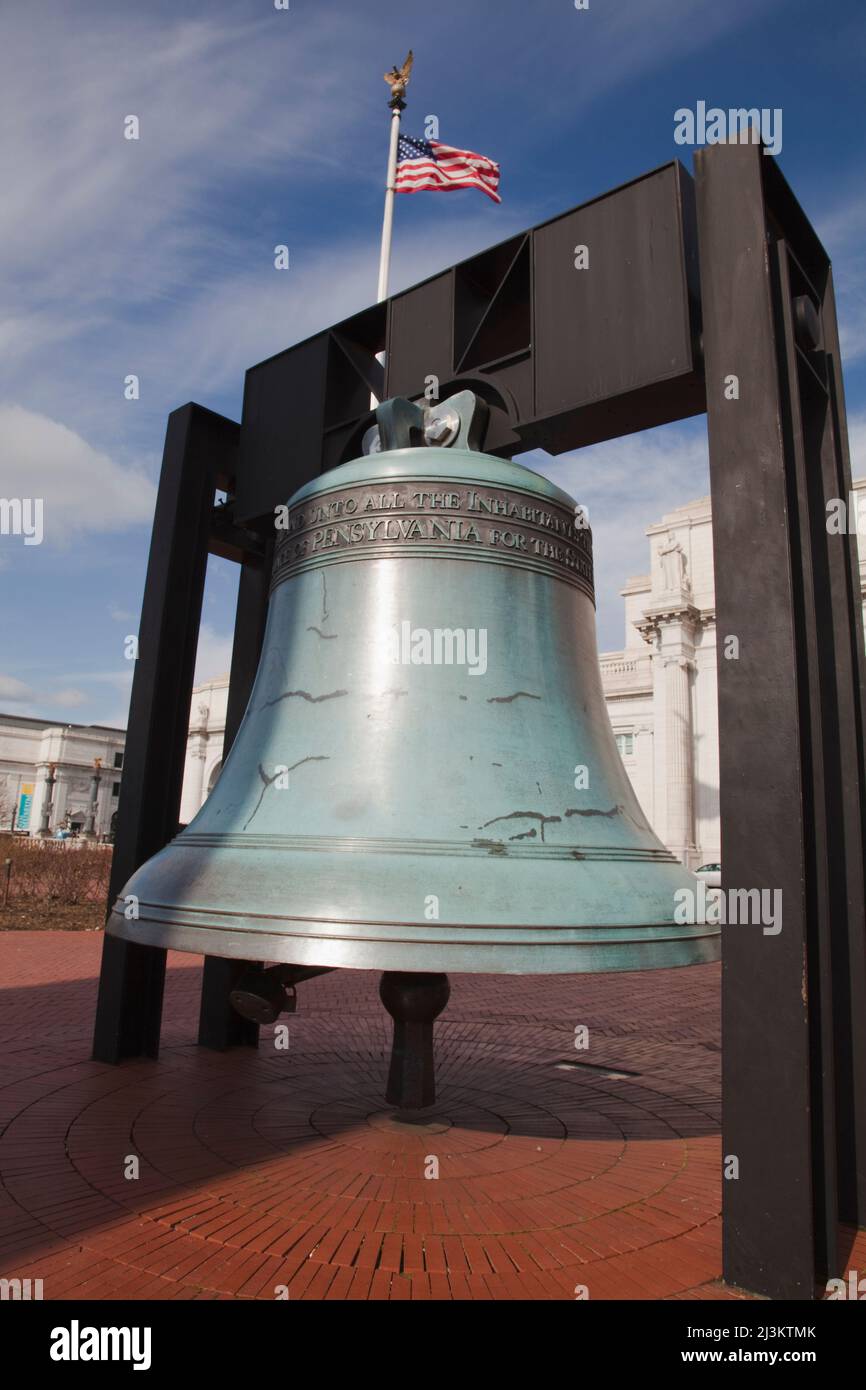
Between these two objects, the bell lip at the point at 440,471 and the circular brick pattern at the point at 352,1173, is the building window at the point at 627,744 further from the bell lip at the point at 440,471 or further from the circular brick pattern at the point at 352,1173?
the bell lip at the point at 440,471

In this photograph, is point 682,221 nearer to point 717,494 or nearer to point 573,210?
point 573,210

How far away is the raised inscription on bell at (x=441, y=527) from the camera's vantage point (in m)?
2.94

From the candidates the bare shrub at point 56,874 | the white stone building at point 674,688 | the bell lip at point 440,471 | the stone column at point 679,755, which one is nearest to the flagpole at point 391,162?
the bell lip at point 440,471

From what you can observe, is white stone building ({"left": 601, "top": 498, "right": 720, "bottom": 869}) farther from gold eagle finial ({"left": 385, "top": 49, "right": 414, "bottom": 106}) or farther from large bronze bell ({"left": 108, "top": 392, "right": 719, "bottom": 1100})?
large bronze bell ({"left": 108, "top": 392, "right": 719, "bottom": 1100})

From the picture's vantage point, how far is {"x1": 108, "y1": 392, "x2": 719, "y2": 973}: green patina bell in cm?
216

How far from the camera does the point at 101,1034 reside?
15.5 feet

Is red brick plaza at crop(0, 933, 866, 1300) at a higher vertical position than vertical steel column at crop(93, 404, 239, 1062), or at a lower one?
lower

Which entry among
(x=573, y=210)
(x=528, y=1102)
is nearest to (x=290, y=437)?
(x=573, y=210)

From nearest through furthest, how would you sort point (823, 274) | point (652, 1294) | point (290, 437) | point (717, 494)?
1. point (652, 1294)
2. point (717, 494)
3. point (823, 274)
4. point (290, 437)

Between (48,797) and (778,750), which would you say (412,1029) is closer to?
(778,750)

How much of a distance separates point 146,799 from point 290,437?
6.82 feet

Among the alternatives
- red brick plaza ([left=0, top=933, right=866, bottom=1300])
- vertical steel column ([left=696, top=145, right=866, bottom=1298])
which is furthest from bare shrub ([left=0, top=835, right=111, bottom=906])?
vertical steel column ([left=696, top=145, right=866, bottom=1298])

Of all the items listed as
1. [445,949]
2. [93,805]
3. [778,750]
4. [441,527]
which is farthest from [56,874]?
[93,805]

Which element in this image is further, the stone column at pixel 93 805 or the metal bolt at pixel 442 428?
the stone column at pixel 93 805
